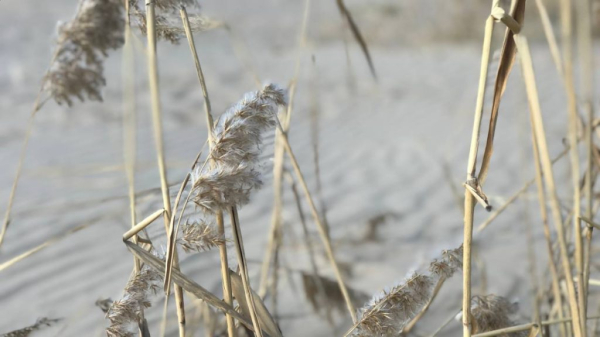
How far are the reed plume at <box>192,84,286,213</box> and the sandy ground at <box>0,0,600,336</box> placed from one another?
0.16m

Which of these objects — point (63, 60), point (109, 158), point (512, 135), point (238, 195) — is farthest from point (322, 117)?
point (238, 195)

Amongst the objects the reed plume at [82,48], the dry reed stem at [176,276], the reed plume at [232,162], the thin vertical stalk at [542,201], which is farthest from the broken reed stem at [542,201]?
the reed plume at [82,48]

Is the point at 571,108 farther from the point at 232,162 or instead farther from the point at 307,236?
the point at 307,236

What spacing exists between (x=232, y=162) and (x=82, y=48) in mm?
551

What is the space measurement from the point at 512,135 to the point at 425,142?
2.41 feet

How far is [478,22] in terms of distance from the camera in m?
10.4

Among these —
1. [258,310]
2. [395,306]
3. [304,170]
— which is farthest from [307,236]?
[304,170]

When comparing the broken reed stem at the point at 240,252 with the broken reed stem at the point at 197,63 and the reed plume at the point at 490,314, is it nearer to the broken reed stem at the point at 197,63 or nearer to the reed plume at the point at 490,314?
the broken reed stem at the point at 197,63

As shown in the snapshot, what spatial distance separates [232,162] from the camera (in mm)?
820

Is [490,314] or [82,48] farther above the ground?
[82,48]

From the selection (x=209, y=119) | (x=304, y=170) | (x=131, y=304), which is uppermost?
(x=304, y=170)

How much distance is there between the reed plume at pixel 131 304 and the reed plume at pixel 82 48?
1.49 ft

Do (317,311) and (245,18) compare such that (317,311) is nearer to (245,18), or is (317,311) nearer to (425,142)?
(425,142)

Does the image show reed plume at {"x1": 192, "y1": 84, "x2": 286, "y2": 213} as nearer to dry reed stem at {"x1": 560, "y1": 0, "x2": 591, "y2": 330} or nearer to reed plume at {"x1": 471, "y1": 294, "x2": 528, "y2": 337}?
dry reed stem at {"x1": 560, "y1": 0, "x2": 591, "y2": 330}
